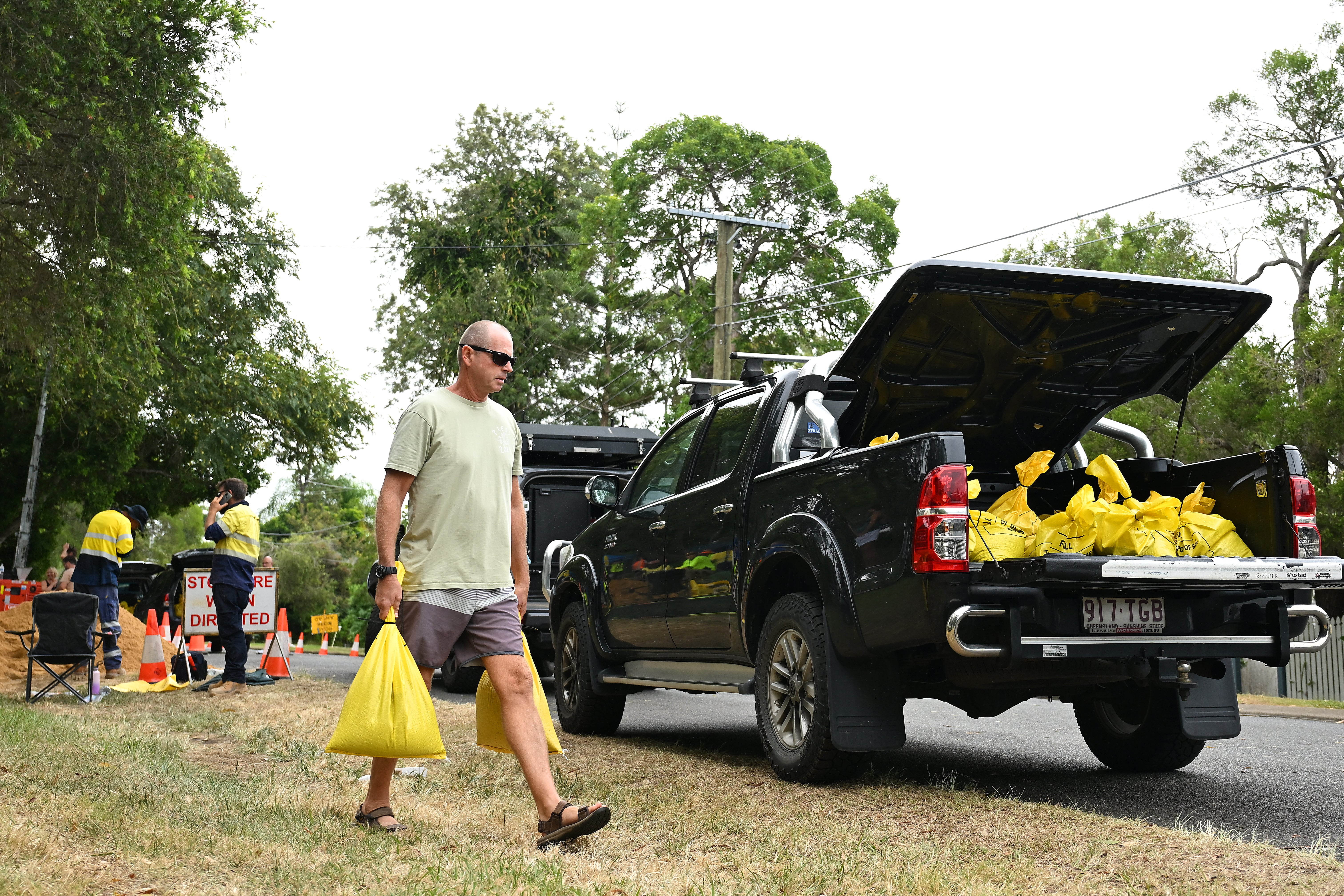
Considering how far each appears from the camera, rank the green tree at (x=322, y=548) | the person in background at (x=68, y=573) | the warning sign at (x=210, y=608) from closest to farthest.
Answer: the warning sign at (x=210, y=608)
the person in background at (x=68, y=573)
the green tree at (x=322, y=548)

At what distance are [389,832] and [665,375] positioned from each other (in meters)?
28.7

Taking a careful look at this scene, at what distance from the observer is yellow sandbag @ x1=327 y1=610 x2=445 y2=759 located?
4691 millimetres

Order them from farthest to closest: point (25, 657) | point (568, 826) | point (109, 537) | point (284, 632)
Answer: point (284, 632), point (25, 657), point (109, 537), point (568, 826)

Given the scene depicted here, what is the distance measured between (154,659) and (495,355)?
899 centimetres

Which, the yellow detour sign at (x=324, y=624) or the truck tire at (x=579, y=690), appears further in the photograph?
the yellow detour sign at (x=324, y=624)

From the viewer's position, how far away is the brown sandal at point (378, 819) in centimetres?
486

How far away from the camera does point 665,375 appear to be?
3338 centimetres

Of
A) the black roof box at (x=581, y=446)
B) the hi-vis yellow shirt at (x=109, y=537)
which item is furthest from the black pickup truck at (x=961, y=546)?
the hi-vis yellow shirt at (x=109, y=537)

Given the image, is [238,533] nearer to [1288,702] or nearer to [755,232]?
[1288,702]

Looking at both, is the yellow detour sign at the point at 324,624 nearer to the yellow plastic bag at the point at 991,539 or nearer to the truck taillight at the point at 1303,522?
the yellow plastic bag at the point at 991,539

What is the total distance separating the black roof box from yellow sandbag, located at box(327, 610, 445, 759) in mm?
9231

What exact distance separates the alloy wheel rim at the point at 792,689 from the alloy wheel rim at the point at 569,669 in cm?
264

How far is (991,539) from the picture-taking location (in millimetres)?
5453

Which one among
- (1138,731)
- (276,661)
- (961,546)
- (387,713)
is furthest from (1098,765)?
(276,661)
